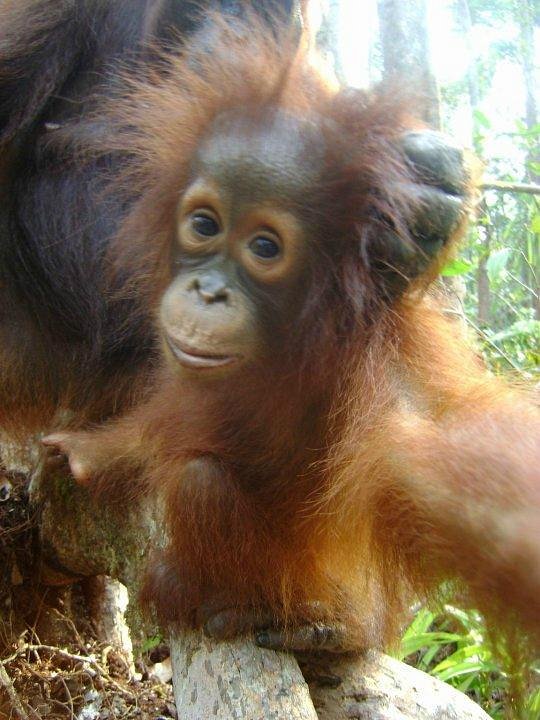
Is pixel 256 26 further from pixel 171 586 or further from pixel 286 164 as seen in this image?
pixel 171 586

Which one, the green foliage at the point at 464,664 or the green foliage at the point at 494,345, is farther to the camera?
the green foliage at the point at 464,664

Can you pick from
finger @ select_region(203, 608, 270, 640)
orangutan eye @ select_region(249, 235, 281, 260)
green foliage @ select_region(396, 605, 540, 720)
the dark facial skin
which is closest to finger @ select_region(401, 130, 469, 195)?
the dark facial skin

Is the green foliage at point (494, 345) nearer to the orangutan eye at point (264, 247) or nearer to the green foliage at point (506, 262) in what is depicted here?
the green foliage at point (506, 262)

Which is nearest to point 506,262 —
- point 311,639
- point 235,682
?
point 311,639

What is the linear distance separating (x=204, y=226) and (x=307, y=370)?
415 millimetres

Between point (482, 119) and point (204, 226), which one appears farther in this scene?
point (482, 119)

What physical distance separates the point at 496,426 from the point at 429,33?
12.2ft

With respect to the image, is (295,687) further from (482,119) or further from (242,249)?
(482,119)

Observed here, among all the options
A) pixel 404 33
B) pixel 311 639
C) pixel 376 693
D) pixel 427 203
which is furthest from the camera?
pixel 404 33

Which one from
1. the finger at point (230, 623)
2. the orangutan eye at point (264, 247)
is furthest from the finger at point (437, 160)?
the finger at point (230, 623)

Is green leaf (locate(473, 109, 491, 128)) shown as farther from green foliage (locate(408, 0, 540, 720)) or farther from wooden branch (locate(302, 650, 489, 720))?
wooden branch (locate(302, 650, 489, 720))

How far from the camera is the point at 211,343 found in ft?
5.94

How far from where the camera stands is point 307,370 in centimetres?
192

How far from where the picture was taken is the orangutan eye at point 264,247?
6.03 ft
